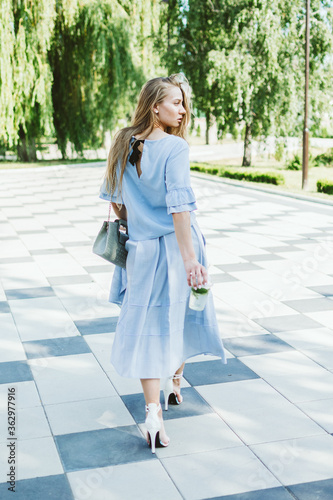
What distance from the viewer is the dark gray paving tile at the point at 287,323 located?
466 cm

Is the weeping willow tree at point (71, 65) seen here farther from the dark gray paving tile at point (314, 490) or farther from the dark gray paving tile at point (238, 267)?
the dark gray paving tile at point (314, 490)

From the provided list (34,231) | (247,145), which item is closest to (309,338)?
(34,231)

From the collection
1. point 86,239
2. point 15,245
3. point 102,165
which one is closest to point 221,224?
point 86,239

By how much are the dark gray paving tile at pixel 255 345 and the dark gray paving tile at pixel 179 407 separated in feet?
2.44

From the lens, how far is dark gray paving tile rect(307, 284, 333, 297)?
5.62m

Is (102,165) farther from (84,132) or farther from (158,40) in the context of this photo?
(158,40)

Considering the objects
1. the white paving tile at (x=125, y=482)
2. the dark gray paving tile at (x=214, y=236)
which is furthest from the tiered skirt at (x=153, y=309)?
the dark gray paving tile at (x=214, y=236)

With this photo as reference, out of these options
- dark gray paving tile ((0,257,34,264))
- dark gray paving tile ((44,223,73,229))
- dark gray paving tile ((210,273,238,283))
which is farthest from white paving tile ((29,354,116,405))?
dark gray paving tile ((44,223,73,229))

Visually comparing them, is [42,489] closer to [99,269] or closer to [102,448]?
[102,448]

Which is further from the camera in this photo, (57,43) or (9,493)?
(57,43)

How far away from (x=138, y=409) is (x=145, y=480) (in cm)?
72

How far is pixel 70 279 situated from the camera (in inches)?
245

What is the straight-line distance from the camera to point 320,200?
1248 centimetres

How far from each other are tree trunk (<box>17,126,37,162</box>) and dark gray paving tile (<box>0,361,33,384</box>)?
20.9 metres
